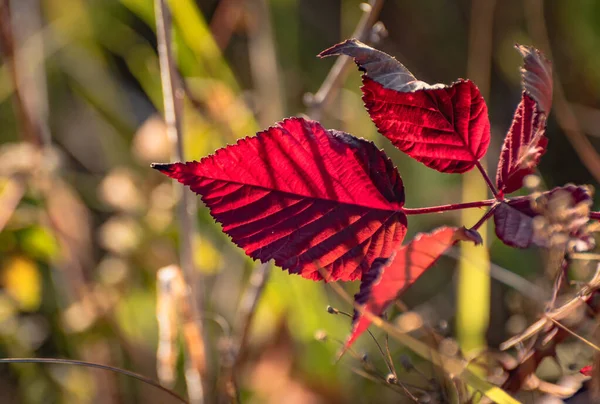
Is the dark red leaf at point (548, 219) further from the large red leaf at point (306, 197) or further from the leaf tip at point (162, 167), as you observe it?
the leaf tip at point (162, 167)

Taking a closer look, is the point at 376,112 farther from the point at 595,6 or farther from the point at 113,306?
the point at 595,6

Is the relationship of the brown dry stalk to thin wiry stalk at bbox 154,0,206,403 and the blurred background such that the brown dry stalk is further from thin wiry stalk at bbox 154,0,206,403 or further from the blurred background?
thin wiry stalk at bbox 154,0,206,403

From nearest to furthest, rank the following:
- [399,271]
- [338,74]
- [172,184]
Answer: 1. [399,271]
2. [338,74]
3. [172,184]

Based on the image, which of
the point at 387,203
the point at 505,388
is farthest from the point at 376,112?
the point at 505,388

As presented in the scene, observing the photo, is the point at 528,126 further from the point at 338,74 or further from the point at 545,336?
the point at 338,74

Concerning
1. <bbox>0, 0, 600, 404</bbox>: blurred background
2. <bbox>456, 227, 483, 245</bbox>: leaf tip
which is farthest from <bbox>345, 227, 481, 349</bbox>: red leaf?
<bbox>0, 0, 600, 404</bbox>: blurred background

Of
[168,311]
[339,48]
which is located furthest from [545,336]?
[168,311]

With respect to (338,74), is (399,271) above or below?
below
